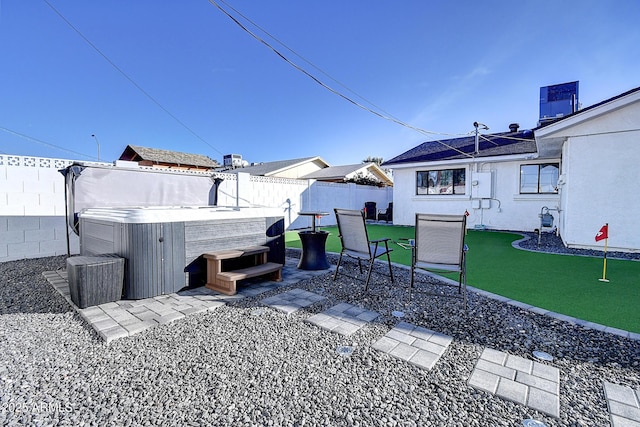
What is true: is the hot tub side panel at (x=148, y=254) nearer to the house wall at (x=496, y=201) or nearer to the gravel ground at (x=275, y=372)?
the gravel ground at (x=275, y=372)

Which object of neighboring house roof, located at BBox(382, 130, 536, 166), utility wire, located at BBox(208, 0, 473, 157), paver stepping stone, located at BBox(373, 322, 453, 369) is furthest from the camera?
neighboring house roof, located at BBox(382, 130, 536, 166)

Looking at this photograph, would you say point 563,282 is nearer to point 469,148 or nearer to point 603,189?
point 603,189

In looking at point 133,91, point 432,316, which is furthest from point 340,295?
point 133,91

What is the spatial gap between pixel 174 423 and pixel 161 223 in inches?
106

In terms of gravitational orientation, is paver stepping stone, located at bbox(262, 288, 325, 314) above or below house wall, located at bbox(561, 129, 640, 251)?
below

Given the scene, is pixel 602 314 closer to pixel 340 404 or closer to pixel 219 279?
pixel 340 404

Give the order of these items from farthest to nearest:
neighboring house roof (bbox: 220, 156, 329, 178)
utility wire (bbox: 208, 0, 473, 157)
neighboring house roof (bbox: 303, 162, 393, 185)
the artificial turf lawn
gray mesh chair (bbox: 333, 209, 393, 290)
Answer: neighboring house roof (bbox: 220, 156, 329, 178)
neighboring house roof (bbox: 303, 162, 393, 185)
utility wire (bbox: 208, 0, 473, 157)
gray mesh chair (bbox: 333, 209, 393, 290)
the artificial turf lawn

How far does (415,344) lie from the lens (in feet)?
8.48

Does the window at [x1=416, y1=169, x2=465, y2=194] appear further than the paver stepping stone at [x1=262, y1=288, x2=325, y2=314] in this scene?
Yes

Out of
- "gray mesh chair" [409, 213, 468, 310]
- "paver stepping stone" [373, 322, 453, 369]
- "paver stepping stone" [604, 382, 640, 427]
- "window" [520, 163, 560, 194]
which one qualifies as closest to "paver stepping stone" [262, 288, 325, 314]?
"paver stepping stone" [373, 322, 453, 369]

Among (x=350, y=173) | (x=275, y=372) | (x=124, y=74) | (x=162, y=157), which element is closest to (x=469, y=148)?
(x=350, y=173)

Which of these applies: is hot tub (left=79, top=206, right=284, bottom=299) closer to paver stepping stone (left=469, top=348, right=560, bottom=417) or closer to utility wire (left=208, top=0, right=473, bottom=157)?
paver stepping stone (left=469, top=348, right=560, bottom=417)

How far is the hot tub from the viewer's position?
143 inches

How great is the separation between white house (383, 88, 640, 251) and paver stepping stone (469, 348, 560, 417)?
6.86m
